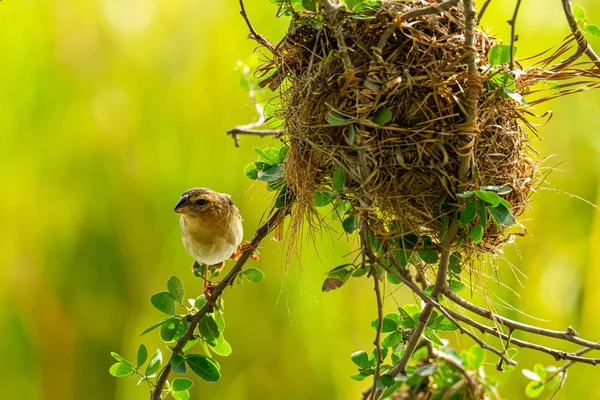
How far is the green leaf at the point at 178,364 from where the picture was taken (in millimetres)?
1784

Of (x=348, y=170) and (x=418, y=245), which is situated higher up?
(x=348, y=170)

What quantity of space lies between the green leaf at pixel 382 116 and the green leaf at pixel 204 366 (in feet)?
2.58

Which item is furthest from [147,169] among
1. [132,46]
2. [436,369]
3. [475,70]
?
[436,369]

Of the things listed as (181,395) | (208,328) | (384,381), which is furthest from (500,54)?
(181,395)

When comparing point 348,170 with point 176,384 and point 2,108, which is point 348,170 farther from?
point 2,108

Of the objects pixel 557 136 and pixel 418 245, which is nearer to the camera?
pixel 418 245

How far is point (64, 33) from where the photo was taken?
322 cm

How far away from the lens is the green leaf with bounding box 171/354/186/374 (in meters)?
1.78

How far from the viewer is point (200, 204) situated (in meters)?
2.46

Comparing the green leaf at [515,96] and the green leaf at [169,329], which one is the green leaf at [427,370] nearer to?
the green leaf at [515,96]

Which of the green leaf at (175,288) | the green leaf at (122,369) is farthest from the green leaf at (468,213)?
the green leaf at (122,369)

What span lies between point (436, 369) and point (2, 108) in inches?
102

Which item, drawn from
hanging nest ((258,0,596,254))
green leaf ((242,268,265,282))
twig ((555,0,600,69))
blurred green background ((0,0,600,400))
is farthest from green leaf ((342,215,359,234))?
blurred green background ((0,0,600,400))

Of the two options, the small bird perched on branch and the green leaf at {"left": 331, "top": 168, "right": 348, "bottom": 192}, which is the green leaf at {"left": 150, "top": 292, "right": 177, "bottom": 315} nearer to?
the small bird perched on branch
